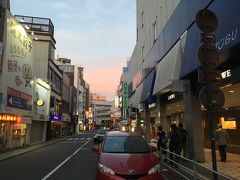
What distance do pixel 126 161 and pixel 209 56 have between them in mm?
3374

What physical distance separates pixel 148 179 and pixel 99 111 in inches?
7263

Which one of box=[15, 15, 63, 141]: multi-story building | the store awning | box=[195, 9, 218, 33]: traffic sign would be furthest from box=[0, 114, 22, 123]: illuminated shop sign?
box=[195, 9, 218, 33]: traffic sign

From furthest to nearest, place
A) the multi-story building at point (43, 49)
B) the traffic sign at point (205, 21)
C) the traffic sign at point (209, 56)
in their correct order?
the multi-story building at point (43, 49) < the traffic sign at point (205, 21) < the traffic sign at point (209, 56)

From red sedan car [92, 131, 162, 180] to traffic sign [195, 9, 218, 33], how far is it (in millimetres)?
3666

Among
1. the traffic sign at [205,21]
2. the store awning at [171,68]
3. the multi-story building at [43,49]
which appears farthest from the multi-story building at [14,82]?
the traffic sign at [205,21]

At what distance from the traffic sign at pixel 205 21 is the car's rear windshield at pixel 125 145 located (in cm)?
395

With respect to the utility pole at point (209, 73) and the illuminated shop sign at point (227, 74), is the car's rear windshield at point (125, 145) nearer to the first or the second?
the utility pole at point (209, 73)

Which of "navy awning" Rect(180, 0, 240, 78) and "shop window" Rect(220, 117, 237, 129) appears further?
"shop window" Rect(220, 117, 237, 129)

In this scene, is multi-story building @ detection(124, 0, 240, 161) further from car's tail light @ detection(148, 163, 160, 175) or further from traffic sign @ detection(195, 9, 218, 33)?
car's tail light @ detection(148, 163, 160, 175)

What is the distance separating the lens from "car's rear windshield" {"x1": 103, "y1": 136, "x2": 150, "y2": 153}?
29.6ft

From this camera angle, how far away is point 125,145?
30.8 feet

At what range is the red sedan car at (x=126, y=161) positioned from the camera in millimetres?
Result: 7289

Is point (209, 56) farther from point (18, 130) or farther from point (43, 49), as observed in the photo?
point (43, 49)

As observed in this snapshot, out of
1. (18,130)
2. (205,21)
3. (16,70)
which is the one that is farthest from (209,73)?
(18,130)
